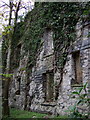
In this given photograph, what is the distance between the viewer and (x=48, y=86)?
8688 mm

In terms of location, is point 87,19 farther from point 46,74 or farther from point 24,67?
point 24,67

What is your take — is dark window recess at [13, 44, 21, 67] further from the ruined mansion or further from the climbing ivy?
the climbing ivy

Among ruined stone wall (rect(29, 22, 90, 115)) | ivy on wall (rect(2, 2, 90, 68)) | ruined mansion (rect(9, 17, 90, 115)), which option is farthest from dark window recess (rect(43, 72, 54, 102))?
ivy on wall (rect(2, 2, 90, 68))

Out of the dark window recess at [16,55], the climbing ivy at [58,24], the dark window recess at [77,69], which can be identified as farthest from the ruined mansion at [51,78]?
the dark window recess at [16,55]

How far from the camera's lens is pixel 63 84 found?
7383 mm

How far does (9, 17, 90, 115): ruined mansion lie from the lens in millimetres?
6660

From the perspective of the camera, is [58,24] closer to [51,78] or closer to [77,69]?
[77,69]

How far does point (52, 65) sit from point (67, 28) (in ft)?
6.29

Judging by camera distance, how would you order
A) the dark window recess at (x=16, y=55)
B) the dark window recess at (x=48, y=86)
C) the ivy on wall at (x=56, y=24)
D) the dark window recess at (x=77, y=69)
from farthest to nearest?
the dark window recess at (x=16, y=55)
the dark window recess at (x=48, y=86)
the ivy on wall at (x=56, y=24)
the dark window recess at (x=77, y=69)

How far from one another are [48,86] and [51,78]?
467 millimetres

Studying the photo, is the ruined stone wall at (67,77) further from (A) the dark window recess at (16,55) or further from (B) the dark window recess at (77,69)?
(A) the dark window recess at (16,55)

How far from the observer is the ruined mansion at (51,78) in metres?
6.66

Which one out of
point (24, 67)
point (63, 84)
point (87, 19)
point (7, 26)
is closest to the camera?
point (87, 19)

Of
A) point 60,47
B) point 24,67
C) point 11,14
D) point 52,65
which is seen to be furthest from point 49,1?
point 24,67
